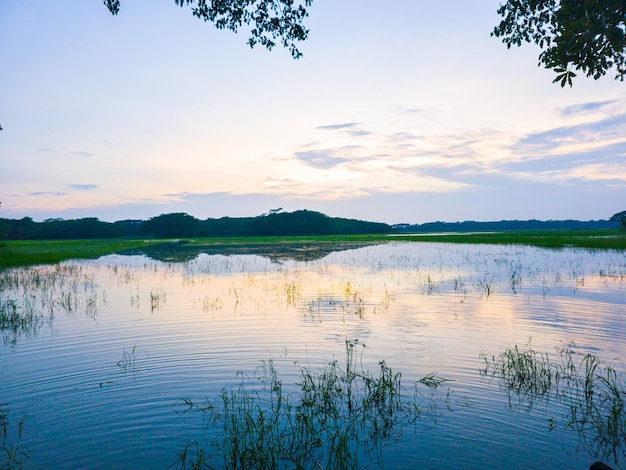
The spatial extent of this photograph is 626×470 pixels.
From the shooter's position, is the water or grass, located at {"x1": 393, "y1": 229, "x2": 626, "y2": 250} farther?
grass, located at {"x1": 393, "y1": 229, "x2": 626, "y2": 250}

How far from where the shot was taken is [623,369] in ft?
35.3

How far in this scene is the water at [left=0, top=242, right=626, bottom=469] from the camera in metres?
7.48

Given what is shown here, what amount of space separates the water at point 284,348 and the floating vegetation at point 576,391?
0.19m

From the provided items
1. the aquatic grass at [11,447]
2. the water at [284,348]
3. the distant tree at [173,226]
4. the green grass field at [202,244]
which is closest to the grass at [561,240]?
A: the green grass field at [202,244]

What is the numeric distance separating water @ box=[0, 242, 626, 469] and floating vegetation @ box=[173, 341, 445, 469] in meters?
0.30

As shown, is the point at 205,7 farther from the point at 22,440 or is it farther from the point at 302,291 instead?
the point at 302,291

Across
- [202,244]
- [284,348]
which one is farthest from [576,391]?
[202,244]

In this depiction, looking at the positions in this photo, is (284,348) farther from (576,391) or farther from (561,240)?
(561,240)

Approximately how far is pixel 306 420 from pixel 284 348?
5.84 meters

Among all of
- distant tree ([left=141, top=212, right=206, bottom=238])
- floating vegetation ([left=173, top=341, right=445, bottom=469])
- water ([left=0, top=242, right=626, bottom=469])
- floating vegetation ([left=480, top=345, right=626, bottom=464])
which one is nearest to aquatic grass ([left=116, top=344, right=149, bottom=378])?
water ([left=0, top=242, right=626, bottom=469])

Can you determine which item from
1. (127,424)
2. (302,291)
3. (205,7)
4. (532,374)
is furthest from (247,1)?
(302,291)

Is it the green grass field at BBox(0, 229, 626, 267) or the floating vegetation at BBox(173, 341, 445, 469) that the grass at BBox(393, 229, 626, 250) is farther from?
the floating vegetation at BBox(173, 341, 445, 469)

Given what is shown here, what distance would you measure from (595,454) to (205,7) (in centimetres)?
1265

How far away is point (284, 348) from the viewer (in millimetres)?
13320
